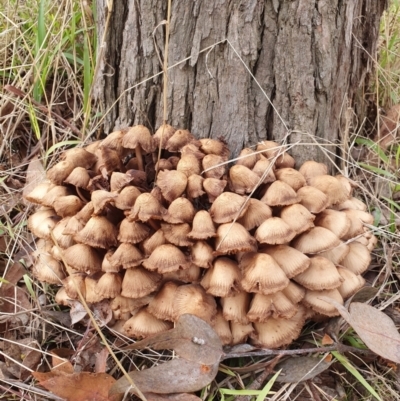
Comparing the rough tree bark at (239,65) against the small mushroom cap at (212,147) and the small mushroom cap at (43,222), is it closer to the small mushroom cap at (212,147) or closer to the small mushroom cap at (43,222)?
the small mushroom cap at (212,147)

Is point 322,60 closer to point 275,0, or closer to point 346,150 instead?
point 275,0

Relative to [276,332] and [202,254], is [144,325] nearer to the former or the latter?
[202,254]

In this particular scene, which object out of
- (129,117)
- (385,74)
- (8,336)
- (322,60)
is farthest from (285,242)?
(385,74)

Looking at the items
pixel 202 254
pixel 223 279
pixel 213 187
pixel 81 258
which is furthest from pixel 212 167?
pixel 81 258

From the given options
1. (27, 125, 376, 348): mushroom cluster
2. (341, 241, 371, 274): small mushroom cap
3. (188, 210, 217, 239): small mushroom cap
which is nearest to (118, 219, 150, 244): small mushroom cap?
(27, 125, 376, 348): mushroom cluster

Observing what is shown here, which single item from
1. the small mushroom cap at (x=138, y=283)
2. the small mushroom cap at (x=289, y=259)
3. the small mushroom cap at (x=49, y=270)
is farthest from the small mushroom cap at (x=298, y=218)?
the small mushroom cap at (x=49, y=270)
